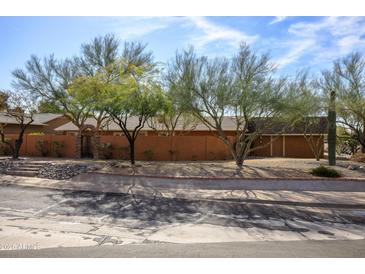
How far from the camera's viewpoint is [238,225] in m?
8.62

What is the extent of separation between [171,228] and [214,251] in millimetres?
2053

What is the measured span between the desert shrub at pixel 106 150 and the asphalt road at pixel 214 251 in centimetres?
1756

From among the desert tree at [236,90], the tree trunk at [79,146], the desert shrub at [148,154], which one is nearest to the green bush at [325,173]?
the desert tree at [236,90]

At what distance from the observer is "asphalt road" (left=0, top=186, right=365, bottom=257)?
6.48 metres

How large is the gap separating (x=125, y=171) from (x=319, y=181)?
846cm

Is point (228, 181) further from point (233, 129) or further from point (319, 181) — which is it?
point (233, 129)

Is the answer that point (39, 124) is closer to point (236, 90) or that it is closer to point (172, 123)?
point (172, 123)

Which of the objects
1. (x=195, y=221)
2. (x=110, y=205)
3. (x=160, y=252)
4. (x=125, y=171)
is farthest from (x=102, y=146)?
(x=160, y=252)

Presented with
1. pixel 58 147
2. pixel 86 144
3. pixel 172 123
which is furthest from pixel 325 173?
pixel 58 147

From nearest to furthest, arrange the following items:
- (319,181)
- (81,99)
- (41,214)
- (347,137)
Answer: (41,214) → (319,181) → (81,99) → (347,137)

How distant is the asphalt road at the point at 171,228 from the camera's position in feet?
21.2

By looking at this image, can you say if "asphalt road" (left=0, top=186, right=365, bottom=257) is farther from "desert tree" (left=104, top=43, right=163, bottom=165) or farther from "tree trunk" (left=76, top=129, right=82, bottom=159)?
"tree trunk" (left=76, top=129, right=82, bottom=159)

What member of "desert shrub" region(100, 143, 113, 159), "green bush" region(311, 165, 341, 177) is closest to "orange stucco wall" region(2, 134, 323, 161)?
"desert shrub" region(100, 143, 113, 159)

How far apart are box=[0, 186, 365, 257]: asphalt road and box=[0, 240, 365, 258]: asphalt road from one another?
2cm
